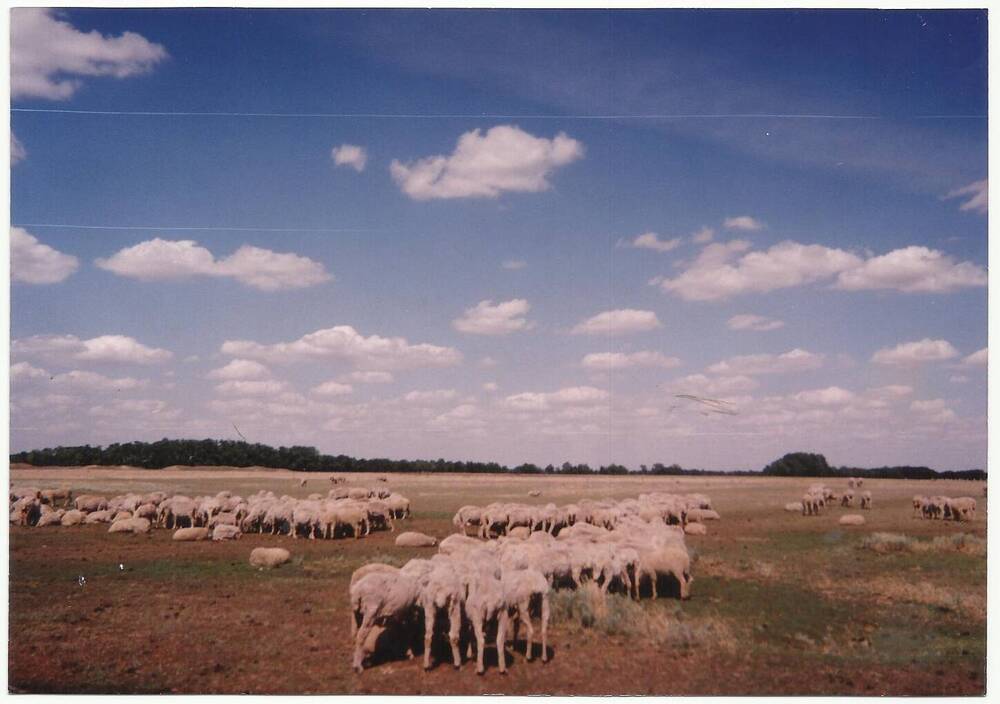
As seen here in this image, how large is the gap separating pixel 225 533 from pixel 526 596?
19108 millimetres

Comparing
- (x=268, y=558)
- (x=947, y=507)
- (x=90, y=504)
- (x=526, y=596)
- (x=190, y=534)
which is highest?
(x=526, y=596)

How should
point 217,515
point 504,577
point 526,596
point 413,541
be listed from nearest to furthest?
point 526,596, point 504,577, point 413,541, point 217,515

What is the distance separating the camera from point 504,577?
12.9 metres

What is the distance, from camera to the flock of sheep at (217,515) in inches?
1129

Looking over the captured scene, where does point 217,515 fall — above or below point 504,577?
below

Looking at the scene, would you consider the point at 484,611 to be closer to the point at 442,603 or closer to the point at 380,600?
the point at 442,603

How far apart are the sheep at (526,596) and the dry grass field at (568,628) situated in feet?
1.80

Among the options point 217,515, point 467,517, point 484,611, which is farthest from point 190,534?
point 484,611

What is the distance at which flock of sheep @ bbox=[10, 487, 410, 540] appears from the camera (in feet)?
94.1

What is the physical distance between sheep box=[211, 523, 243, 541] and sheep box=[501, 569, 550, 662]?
1840cm

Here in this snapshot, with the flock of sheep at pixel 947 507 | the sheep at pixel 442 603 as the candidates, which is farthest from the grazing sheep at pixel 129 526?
the flock of sheep at pixel 947 507

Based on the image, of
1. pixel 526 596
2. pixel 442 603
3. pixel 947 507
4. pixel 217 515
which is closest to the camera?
pixel 442 603

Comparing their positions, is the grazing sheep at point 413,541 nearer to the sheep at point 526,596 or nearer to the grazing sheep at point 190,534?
the grazing sheep at point 190,534

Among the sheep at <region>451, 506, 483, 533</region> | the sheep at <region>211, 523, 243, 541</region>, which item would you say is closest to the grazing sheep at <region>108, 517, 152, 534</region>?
the sheep at <region>211, 523, 243, 541</region>
